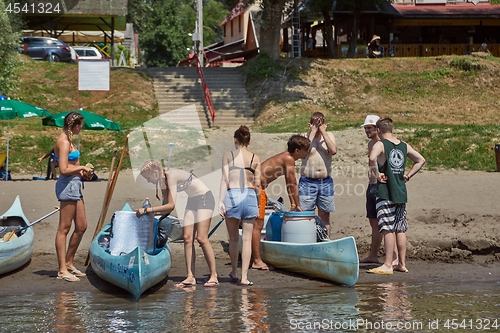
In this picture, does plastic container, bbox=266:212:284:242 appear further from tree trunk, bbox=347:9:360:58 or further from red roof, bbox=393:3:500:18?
red roof, bbox=393:3:500:18

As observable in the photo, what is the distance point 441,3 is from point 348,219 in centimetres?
3185

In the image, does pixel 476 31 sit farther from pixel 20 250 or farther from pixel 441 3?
pixel 20 250

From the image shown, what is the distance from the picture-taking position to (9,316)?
813 cm

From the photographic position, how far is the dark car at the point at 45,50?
3453 cm

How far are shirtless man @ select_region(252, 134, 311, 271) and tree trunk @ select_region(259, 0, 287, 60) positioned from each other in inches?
824

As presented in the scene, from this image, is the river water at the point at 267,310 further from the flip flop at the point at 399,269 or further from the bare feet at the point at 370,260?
the bare feet at the point at 370,260

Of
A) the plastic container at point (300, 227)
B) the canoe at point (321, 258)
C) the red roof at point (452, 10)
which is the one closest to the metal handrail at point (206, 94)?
the red roof at point (452, 10)

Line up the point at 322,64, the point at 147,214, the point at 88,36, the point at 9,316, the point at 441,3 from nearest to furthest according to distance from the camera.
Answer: the point at 9,316 < the point at 147,214 < the point at 322,64 < the point at 441,3 < the point at 88,36

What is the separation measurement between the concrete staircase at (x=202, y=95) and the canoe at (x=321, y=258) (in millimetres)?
14671

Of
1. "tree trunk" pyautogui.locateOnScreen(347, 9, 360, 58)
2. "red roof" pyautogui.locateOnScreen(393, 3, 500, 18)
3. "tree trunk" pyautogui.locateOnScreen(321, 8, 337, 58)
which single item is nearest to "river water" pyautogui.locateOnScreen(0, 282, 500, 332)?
"tree trunk" pyautogui.locateOnScreen(347, 9, 360, 58)

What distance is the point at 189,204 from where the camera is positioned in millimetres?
9039

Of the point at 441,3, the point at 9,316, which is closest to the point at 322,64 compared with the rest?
Answer: the point at 441,3

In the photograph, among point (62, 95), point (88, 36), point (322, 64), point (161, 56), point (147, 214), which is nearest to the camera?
point (147, 214)

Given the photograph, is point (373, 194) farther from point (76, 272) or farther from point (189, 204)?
point (76, 272)
